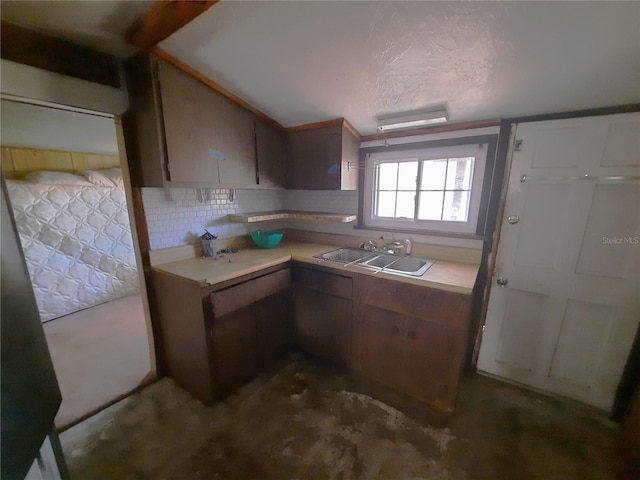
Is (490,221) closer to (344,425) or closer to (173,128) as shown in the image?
(344,425)

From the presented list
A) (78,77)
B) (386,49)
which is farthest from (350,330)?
(78,77)

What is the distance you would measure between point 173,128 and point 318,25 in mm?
1002

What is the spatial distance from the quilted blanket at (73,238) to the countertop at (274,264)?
6.30ft

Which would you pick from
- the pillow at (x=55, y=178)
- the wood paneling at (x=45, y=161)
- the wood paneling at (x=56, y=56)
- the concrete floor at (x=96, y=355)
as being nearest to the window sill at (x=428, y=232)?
the wood paneling at (x=56, y=56)

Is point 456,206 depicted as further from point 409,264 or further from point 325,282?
point 325,282

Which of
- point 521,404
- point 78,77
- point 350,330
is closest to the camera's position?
point 78,77

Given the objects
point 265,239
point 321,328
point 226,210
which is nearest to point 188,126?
point 226,210

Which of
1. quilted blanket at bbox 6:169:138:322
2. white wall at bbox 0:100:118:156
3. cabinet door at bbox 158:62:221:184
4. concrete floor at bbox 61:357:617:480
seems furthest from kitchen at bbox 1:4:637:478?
quilted blanket at bbox 6:169:138:322

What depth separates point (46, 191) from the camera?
8.65ft

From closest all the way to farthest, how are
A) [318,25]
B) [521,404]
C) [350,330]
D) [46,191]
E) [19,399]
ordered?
1. [19,399]
2. [318,25]
3. [521,404]
4. [350,330]
5. [46,191]

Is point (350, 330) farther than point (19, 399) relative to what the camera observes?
Yes

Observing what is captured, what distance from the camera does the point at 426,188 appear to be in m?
2.09

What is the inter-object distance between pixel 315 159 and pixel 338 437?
1.97 m

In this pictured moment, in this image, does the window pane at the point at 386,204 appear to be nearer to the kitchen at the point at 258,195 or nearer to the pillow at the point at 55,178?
→ the kitchen at the point at 258,195
